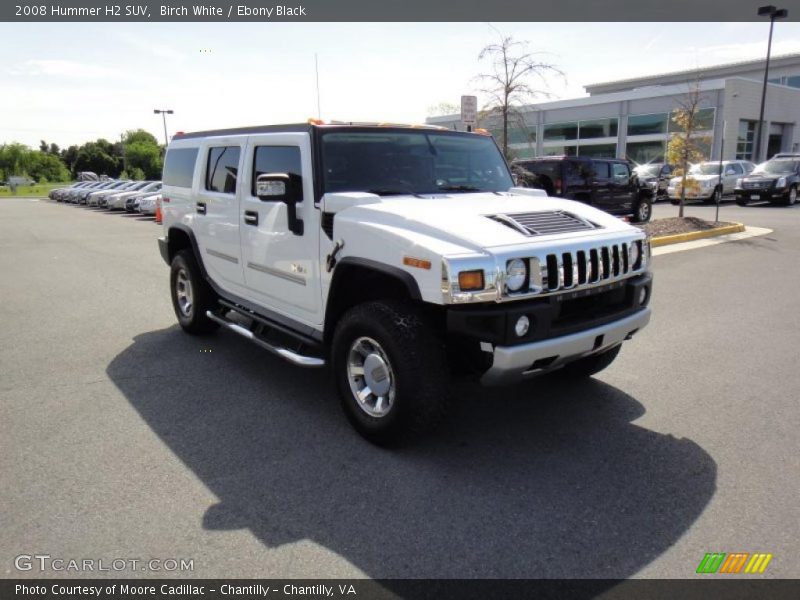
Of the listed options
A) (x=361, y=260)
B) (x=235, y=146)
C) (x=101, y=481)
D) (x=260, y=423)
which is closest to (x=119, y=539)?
(x=101, y=481)

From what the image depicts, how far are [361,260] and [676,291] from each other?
19.9ft

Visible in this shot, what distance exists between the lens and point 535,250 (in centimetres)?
341

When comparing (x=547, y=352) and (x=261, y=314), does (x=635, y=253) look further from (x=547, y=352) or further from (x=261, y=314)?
(x=261, y=314)

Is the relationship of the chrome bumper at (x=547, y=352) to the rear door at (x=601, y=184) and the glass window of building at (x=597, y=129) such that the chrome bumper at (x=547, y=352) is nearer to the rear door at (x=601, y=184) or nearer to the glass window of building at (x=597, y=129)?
the rear door at (x=601, y=184)

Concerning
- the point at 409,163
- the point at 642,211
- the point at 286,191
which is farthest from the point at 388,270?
the point at 642,211

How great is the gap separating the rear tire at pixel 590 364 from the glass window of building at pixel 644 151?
3840cm

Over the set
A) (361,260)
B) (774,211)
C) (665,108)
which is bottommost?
(774,211)

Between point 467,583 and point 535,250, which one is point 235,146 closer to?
point 535,250

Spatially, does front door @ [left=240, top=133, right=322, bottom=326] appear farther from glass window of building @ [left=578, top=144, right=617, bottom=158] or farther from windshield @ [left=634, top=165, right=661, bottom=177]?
glass window of building @ [left=578, top=144, right=617, bottom=158]

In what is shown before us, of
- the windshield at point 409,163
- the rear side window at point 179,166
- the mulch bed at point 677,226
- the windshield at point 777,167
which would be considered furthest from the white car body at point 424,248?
the windshield at point 777,167

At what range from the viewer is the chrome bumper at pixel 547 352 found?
10.8 ft

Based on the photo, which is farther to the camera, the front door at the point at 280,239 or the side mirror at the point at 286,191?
the front door at the point at 280,239

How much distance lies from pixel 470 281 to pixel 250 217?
2347 millimetres

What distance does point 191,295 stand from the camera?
6215mm
